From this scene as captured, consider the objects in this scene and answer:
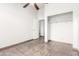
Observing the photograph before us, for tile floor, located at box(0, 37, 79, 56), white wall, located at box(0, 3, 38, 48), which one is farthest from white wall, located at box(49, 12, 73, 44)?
white wall, located at box(0, 3, 38, 48)

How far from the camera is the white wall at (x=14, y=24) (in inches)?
137

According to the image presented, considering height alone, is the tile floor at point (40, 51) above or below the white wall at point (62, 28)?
below

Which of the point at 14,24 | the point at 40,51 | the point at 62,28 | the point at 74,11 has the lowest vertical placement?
the point at 40,51

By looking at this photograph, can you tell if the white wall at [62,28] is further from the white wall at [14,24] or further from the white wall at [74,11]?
the white wall at [14,24]

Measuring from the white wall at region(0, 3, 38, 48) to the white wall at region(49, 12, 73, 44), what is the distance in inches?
67.2

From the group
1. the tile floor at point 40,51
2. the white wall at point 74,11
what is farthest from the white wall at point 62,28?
the tile floor at point 40,51

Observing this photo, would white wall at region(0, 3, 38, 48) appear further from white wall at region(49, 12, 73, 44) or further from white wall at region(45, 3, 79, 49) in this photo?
white wall at region(45, 3, 79, 49)

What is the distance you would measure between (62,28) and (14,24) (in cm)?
303

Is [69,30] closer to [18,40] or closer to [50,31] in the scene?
[50,31]

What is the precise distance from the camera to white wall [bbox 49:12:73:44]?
4089 mm

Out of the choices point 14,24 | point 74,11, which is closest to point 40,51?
point 14,24

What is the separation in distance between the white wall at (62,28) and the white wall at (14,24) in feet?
5.60

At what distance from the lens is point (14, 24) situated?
158 inches

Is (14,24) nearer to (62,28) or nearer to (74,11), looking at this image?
(62,28)
